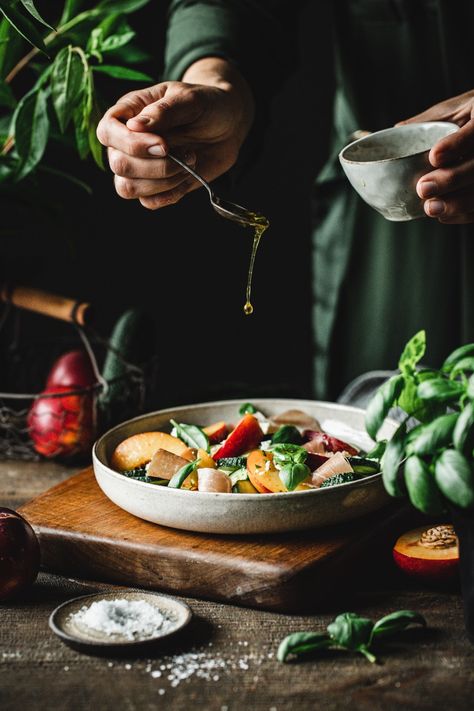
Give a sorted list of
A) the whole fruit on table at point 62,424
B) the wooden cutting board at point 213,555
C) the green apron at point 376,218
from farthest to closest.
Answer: the green apron at point 376,218, the whole fruit on table at point 62,424, the wooden cutting board at point 213,555

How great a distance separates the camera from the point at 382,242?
8.27ft

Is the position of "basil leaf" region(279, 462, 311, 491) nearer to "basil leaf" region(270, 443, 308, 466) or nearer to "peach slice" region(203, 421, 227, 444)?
"basil leaf" region(270, 443, 308, 466)

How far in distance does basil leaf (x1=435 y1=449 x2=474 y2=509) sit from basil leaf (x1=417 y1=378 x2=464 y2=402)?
2.7 inches

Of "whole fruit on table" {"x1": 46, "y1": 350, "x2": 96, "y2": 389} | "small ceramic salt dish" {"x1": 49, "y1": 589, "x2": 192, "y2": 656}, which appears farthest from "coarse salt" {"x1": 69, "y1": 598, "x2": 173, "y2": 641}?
"whole fruit on table" {"x1": 46, "y1": 350, "x2": 96, "y2": 389}

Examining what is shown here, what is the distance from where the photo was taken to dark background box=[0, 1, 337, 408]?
2.92 meters

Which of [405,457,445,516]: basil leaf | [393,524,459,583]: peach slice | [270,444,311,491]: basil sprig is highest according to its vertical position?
[405,457,445,516]: basil leaf

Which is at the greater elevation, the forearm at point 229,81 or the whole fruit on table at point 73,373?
the forearm at point 229,81

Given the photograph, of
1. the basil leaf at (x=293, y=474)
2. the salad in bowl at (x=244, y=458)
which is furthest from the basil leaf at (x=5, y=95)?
the basil leaf at (x=293, y=474)

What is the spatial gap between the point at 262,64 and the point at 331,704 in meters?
1.49

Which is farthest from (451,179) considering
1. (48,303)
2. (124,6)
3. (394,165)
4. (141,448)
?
(48,303)

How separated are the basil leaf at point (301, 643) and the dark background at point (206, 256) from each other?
1.76m

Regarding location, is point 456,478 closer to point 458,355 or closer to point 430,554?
point 458,355

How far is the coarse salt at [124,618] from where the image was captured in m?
1.13

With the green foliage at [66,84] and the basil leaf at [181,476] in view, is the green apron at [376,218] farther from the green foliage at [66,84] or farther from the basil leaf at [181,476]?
the basil leaf at [181,476]
